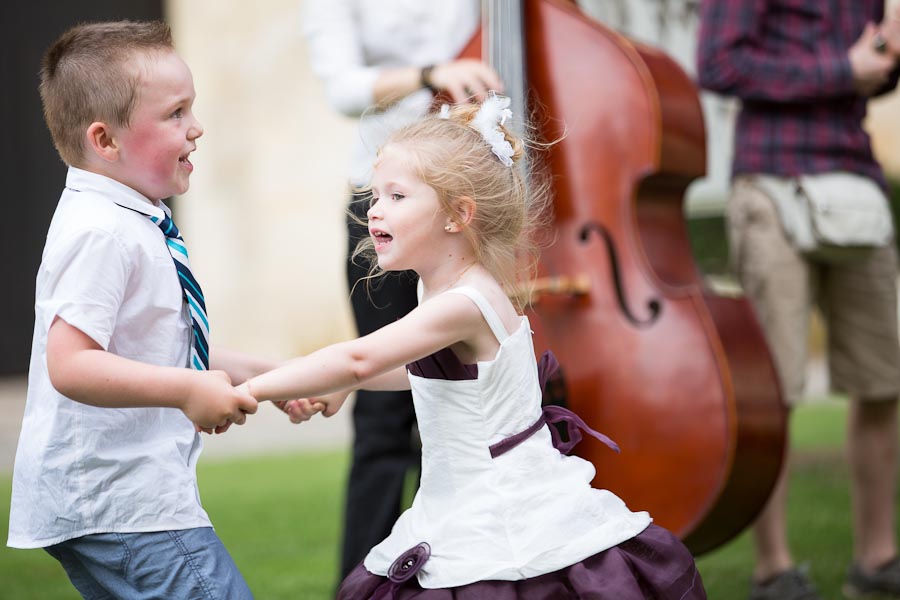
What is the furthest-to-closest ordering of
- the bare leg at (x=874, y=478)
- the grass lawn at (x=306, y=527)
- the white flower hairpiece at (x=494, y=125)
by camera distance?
1. the grass lawn at (x=306, y=527)
2. the bare leg at (x=874, y=478)
3. the white flower hairpiece at (x=494, y=125)

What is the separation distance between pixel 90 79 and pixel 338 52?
2.93 feet

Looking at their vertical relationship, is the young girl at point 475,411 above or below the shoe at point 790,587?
above

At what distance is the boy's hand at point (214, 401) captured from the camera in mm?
1568

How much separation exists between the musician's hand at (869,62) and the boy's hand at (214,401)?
5.87 ft

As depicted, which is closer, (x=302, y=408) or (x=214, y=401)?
(x=214, y=401)

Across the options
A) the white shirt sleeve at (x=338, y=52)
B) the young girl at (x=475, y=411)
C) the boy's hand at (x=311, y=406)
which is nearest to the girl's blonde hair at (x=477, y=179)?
the young girl at (x=475, y=411)

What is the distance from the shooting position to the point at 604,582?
169cm

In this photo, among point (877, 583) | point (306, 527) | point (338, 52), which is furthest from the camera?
point (306, 527)

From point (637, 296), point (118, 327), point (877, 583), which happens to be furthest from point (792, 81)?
point (118, 327)

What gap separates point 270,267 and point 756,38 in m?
6.29

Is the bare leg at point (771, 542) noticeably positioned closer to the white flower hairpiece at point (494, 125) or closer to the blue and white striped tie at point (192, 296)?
the white flower hairpiece at point (494, 125)

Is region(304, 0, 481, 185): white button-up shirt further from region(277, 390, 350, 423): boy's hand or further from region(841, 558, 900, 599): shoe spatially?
region(841, 558, 900, 599): shoe

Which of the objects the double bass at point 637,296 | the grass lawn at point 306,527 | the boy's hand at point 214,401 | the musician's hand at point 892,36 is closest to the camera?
the boy's hand at point 214,401

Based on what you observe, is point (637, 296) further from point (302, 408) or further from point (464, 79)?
point (302, 408)
